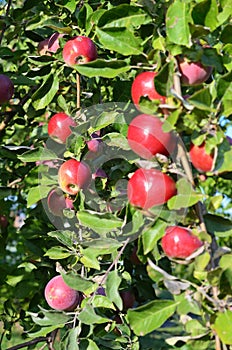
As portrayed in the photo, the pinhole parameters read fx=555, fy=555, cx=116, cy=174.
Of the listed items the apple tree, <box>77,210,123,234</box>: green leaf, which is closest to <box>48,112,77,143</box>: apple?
the apple tree

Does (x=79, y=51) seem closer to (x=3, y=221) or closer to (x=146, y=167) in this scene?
(x=146, y=167)

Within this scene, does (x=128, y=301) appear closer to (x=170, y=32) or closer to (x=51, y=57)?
(x=51, y=57)

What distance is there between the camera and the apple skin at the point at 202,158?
956 mm

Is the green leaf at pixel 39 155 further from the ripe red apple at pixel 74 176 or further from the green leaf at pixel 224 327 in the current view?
the green leaf at pixel 224 327

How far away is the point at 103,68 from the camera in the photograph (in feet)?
3.60

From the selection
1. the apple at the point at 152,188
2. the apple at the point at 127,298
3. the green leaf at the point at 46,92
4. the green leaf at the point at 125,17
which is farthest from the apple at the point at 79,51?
the apple at the point at 127,298

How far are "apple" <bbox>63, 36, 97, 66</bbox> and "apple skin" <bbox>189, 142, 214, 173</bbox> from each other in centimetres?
50

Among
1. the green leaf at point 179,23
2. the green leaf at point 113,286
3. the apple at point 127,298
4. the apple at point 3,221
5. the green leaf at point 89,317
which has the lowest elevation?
the apple at point 3,221

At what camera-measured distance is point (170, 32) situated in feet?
3.25

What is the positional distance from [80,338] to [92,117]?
0.57 metres

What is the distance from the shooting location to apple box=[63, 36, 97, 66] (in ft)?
4.46

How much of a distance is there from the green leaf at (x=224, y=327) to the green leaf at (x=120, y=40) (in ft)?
1.72

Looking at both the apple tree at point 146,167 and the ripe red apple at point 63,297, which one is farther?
the ripe red apple at point 63,297

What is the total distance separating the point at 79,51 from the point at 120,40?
0.88 feet
